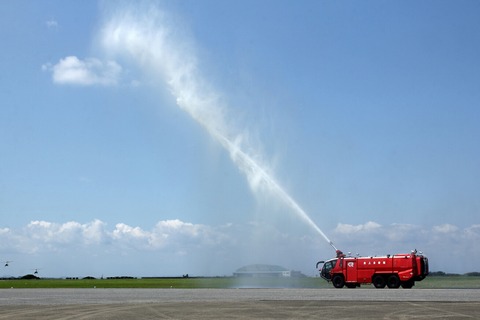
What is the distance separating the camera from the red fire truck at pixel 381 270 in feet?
192

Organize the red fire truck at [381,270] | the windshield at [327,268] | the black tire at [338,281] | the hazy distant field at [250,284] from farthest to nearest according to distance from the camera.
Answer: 1. the hazy distant field at [250,284]
2. the windshield at [327,268]
3. the black tire at [338,281]
4. the red fire truck at [381,270]

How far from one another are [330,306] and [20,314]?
1536cm

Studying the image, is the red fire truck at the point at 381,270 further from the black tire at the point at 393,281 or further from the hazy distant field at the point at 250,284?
the hazy distant field at the point at 250,284

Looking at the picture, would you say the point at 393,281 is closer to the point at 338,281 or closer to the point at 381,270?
the point at 381,270

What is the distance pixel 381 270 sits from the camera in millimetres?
59875

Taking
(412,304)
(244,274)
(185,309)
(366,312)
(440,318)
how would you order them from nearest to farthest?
(440,318), (366,312), (185,309), (412,304), (244,274)

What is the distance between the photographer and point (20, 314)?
94.1 ft

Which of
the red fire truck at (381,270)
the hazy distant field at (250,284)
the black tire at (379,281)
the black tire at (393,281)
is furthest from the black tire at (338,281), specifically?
the hazy distant field at (250,284)

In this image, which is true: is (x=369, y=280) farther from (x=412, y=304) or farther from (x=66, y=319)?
(x=66, y=319)

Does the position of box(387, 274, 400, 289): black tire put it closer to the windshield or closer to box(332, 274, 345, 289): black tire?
box(332, 274, 345, 289): black tire

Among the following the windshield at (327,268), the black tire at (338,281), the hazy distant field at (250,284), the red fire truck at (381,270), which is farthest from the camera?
the hazy distant field at (250,284)

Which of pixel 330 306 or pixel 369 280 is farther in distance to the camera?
pixel 369 280

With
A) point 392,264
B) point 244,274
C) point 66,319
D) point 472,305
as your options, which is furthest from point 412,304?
point 244,274

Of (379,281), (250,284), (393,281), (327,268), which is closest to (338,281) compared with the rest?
(327,268)
